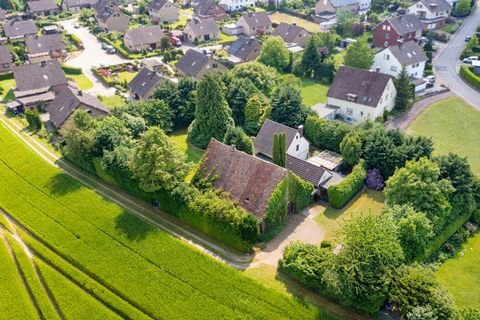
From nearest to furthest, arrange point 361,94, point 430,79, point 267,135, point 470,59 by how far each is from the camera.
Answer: point 267,135
point 361,94
point 430,79
point 470,59

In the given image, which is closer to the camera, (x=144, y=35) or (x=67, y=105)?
(x=67, y=105)

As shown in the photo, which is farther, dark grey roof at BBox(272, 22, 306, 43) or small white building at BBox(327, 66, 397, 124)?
dark grey roof at BBox(272, 22, 306, 43)

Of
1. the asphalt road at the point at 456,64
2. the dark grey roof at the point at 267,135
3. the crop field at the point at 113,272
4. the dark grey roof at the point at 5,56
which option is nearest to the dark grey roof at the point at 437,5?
the asphalt road at the point at 456,64

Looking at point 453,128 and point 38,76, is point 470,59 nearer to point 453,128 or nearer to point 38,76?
point 453,128

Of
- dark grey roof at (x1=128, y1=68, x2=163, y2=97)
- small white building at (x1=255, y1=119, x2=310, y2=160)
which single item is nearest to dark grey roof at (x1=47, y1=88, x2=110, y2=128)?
dark grey roof at (x1=128, y1=68, x2=163, y2=97)

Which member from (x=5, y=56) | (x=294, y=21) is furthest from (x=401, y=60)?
(x=5, y=56)

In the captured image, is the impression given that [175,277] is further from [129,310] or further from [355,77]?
[355,77]

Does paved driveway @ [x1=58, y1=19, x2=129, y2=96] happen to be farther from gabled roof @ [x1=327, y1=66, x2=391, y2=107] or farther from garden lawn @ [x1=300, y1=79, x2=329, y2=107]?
gabled roof @ [x1=327, y1=66, x2=391, y2=107]
